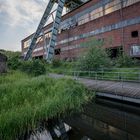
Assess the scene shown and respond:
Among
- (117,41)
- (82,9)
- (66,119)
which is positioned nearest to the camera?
(66,119)

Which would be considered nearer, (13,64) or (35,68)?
(35,68)

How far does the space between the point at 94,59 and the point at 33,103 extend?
9.15 meters

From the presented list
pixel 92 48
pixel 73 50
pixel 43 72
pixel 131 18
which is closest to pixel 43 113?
pixel 92 48

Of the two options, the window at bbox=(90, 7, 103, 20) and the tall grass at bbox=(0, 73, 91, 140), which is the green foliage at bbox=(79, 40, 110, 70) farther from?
the window at bbox=(90, 7, 103, 20)

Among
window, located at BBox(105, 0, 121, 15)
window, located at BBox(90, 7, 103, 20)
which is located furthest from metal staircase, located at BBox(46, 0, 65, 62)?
window, located at BBox(105, 0, 121, 15)

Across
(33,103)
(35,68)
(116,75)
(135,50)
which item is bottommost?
(33,103)

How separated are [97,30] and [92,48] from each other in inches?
480

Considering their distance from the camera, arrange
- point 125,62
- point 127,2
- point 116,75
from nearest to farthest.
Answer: point 116,75 → point 125,62 → point 127,2

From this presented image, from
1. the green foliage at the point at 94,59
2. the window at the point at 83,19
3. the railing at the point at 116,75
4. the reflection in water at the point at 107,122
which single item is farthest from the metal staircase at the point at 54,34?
the reflection in water at the point at 107,122

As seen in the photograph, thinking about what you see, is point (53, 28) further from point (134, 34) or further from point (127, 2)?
point (134, 34)

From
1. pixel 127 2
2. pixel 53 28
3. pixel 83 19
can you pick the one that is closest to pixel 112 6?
pixel 127 2

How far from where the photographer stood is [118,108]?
29.4 feet

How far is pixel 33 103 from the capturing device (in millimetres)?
8047

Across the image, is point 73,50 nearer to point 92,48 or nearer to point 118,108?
point 92,48
